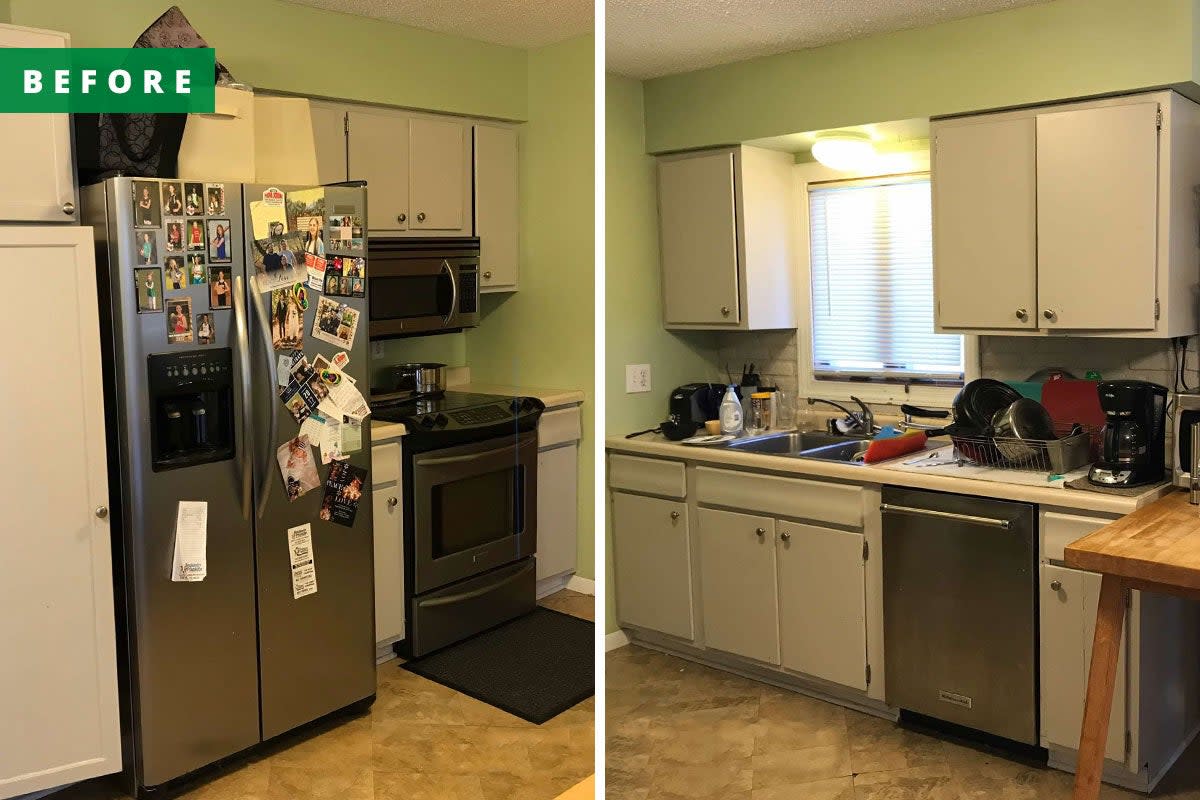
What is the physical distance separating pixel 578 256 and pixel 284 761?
33.0 inches

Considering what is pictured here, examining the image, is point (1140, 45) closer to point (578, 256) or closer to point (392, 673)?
point (578, 256)

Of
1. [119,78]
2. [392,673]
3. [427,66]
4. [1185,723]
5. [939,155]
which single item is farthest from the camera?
[939,155]

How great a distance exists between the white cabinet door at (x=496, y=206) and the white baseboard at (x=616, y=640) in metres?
1.21

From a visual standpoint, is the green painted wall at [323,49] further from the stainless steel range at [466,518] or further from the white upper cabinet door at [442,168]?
the stainless steel range at [466,518]

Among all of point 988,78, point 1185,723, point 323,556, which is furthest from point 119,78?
point 1185,723

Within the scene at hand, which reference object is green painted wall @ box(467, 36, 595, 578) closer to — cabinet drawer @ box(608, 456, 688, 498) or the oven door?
the oven door

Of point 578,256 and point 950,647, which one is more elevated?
point 578,256

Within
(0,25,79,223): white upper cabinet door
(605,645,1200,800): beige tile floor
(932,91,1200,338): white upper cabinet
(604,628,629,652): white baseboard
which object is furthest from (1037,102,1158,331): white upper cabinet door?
(0,25,79,223): white upper cabinet door

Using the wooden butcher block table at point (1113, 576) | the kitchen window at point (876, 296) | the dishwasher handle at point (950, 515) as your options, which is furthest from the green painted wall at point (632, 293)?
the wooden butcher block table at point (1113, 576)

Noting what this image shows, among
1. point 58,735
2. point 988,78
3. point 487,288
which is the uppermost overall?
point 988,78

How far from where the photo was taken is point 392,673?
147 cm

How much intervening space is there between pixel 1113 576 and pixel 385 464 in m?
1.22

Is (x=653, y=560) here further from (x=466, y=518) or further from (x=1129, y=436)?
(x=466, y=518)

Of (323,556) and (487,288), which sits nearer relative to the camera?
(487,288)
